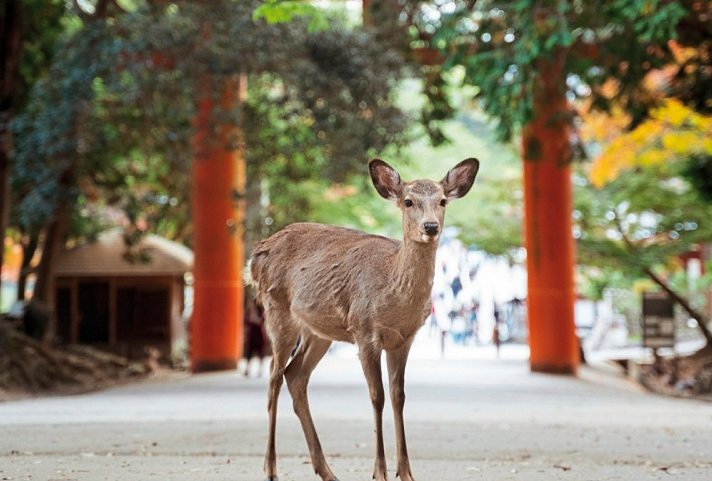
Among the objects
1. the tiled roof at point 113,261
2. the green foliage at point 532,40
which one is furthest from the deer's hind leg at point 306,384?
the tiled roof at point 113,261

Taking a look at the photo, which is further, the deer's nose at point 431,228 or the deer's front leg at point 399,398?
the deer's front leg at point 399,398

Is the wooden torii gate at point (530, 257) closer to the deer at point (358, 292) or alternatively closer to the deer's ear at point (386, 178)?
the deer at point (358, 292)

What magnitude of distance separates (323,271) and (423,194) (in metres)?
0.98

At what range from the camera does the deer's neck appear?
5.89 meters

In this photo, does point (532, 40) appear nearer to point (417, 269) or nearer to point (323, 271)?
point (323, 271)

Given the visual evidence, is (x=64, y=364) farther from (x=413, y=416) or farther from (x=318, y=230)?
(x=318, y=230)

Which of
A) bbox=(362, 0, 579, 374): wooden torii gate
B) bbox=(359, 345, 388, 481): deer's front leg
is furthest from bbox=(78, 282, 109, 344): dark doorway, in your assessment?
bbox=(359, 345, 388, 481): deer's front leg

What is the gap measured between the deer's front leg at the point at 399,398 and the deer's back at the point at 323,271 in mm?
312

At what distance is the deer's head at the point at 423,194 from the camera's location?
18.6 feet

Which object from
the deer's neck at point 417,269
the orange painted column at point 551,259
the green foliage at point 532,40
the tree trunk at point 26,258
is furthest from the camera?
the tree trunk at point 26,258

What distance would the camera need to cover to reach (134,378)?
2244 cm

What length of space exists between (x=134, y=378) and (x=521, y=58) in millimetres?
12857

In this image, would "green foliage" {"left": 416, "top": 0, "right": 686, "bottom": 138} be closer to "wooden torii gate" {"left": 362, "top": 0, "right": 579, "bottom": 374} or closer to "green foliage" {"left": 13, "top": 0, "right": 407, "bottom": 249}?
"green foliage" {"left": 13, "top": 0, "right": 407, "bottom": 249}

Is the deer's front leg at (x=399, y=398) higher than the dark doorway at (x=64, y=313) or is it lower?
lower
